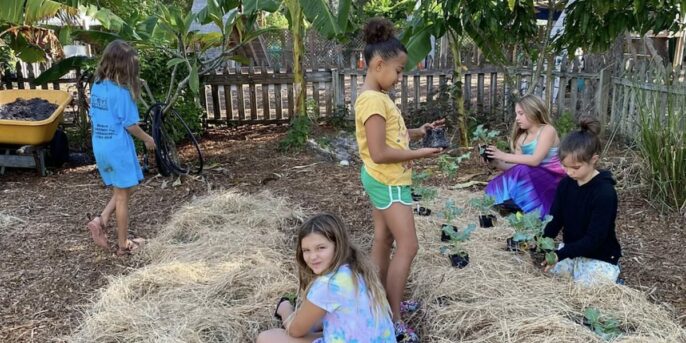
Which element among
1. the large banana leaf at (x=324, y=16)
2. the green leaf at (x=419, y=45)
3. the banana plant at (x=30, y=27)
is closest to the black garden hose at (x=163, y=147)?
the banana plant at (x=30, y=27)

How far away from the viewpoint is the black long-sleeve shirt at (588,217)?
303 cm

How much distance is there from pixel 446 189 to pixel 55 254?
345cm

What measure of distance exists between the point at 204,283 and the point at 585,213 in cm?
228

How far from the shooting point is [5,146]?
252 inches

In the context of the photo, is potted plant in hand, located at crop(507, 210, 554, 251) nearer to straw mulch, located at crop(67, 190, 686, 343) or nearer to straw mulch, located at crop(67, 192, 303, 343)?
straw mulch, located at crop(67, 190, 686, 343)

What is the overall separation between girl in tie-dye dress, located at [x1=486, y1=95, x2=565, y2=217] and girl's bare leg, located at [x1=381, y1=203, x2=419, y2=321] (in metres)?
1.53

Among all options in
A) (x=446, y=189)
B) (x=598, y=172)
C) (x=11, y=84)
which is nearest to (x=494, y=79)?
(x=446, y=189)

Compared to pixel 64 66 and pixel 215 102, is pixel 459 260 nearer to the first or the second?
pixel 64 66

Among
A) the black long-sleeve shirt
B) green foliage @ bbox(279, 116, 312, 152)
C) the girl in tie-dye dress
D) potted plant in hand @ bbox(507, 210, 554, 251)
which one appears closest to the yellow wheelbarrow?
green foliage @ bbox(279, 116, 312, 152)

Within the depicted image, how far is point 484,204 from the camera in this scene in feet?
14.0

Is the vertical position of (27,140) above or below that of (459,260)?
above

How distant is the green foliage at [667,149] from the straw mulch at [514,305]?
5.36ft

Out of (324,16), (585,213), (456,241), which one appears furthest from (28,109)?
(585,213)

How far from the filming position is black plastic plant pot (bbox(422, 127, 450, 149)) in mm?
3006
